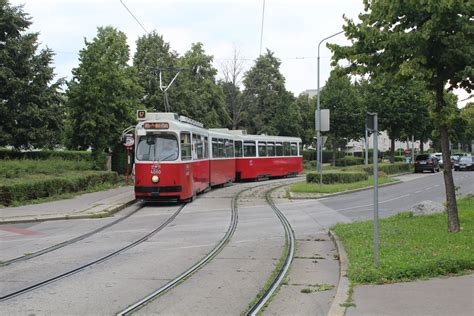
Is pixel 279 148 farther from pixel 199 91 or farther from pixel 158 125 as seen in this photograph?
pixel 199 91

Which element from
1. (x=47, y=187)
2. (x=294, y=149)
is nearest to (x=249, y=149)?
(x=294, y=149)

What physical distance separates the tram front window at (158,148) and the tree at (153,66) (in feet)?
85.5

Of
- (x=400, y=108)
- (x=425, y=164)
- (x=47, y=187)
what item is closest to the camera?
(x=47, y=187)

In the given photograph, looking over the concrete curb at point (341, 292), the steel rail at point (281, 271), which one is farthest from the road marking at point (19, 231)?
the concrete curb at point (341, 292)

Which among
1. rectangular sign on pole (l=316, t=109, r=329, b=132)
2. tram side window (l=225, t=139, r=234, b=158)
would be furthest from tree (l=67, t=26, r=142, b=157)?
rectangular sign on pole (l=316, t=109, r=329, b=132)

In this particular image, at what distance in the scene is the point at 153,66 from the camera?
47406 millimetres

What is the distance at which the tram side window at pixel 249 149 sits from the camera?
33562 mm

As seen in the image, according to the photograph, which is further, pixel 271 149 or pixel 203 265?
pixel 271 149

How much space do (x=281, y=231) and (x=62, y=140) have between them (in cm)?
2389

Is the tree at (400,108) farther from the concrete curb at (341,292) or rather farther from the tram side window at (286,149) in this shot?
the concrete curb at (341,292)

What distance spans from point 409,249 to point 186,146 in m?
12.3

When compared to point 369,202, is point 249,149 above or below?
above

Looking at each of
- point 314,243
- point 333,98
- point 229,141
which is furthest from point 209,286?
point 333,98

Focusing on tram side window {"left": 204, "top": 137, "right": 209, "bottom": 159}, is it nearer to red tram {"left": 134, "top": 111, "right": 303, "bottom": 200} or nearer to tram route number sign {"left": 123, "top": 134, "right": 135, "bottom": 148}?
red tram {"left": 134, "top": 111, "right": 303, "bottom": 200}
